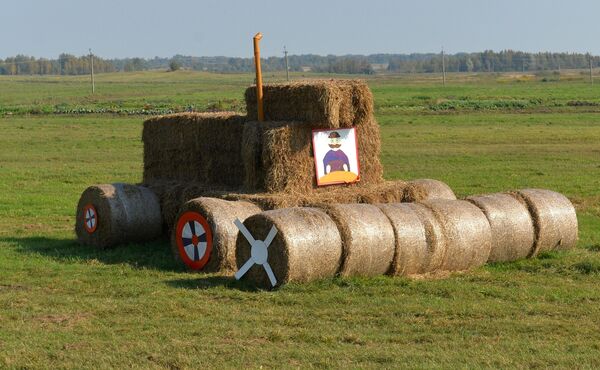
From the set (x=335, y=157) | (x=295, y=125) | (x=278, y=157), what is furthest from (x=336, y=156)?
(x=278, y=157)

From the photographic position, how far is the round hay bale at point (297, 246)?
1257 centimetres

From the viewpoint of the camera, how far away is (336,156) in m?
16.0

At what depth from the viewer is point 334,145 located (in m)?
16.0

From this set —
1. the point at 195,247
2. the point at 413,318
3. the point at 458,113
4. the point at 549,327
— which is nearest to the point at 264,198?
the point at 195,247

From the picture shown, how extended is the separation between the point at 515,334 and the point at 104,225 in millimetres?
7724

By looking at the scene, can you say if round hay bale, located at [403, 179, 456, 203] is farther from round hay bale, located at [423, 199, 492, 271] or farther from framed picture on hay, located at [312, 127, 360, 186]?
round hay bale, located at [423, 199, 492, 271]

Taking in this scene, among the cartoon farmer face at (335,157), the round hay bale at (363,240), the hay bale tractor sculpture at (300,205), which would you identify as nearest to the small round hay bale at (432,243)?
the hay bale tractor sculpture at (300,205)

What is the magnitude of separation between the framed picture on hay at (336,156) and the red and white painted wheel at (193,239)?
87.6 inches

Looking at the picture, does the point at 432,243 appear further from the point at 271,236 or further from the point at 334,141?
the point at 334,141

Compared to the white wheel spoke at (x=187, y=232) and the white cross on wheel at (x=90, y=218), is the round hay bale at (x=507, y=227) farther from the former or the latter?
the white cross on wheel at (x=90, y=218)

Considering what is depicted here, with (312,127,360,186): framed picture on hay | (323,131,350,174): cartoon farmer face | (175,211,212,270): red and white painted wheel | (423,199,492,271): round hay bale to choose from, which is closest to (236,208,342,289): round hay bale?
(175,211,212,270): red and white painted wheel

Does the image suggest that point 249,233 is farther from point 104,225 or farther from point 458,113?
point 458,113

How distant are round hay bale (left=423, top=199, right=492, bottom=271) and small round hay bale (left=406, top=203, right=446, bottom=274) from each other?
76mm

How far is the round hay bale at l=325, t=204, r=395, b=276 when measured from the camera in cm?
1295
